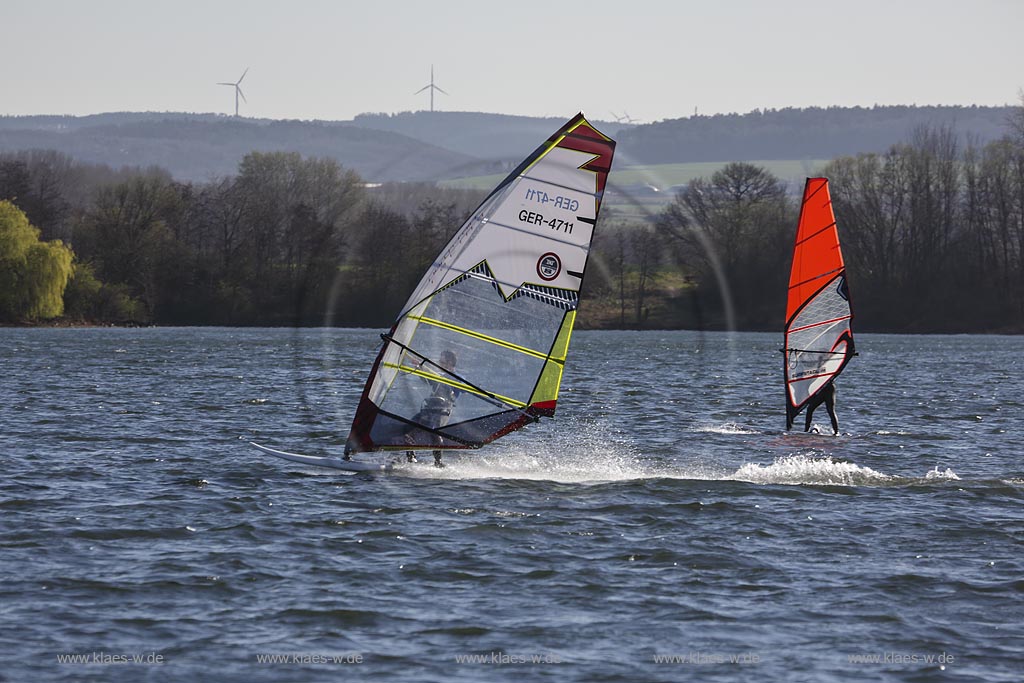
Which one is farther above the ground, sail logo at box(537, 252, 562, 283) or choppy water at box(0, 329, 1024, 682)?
sail logo at box(537, 252, 562, 283)

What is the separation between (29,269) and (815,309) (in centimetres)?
6922

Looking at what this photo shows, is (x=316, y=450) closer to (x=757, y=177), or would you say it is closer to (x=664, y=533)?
(x=664, y=533)

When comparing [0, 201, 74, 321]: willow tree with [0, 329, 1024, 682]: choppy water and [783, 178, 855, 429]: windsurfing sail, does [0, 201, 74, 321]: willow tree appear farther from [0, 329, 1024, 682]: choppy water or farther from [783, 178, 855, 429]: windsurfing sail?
[783, 178, 855, 429]: windsurfing sail

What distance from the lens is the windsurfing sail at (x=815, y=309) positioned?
2673cm

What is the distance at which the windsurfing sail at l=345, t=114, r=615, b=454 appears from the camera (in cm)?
1731

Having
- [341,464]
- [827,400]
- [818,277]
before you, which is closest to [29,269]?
[818,277]

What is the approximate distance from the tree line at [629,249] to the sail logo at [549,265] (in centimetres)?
7457

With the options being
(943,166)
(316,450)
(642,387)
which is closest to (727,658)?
(316,450)

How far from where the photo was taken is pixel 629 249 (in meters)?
98.7

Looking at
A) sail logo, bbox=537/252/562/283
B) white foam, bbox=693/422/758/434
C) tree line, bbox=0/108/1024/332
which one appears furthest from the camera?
tree line, bbox=0/108/1024/332

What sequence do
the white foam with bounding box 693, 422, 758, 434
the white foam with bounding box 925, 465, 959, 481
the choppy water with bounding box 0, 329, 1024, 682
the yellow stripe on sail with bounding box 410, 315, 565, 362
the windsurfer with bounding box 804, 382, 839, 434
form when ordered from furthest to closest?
1. the white foam with bounding box 693, 422, 758, 434
2. the windsurfer with bounding box 804, 382, 839, 434
3. the white foam with bounding box 925, 465, 959, 481
4. the yellow stripe on sail with bounding box 410, 315, 565, 362
5. the choppy water with bounding box 0, 329, 1024, 682

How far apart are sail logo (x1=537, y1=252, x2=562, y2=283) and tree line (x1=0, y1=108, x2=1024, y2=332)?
74.6 m

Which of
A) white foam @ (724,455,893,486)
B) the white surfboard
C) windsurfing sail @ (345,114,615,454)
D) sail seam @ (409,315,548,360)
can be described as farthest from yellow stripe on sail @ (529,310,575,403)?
white foam @ (724,455,893,486)

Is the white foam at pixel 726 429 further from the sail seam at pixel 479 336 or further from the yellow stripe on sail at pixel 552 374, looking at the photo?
the sail seam at pixel 479 336
